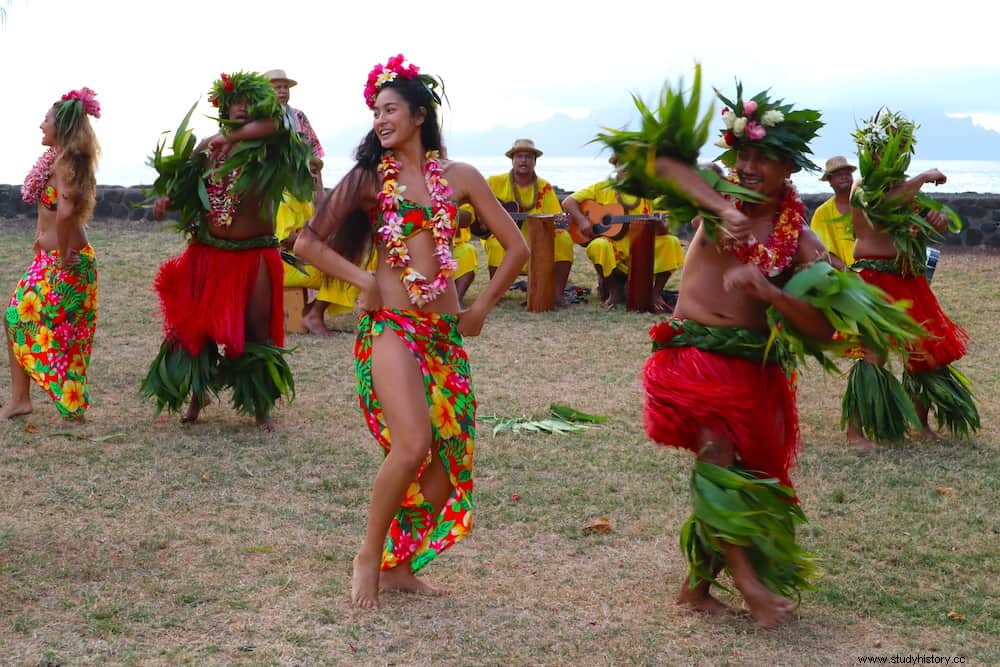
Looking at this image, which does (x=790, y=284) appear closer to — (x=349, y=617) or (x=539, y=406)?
(x=349, y=617)

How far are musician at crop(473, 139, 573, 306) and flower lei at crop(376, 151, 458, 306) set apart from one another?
260 inches

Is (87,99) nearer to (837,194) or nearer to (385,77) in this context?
(385,77)

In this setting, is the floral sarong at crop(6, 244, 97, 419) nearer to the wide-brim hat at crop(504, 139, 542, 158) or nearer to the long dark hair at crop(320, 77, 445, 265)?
the long dark hair at crop(320, 77, 445, 265)

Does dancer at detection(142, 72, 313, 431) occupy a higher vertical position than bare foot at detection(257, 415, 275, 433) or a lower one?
higher

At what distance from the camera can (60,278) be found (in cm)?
604

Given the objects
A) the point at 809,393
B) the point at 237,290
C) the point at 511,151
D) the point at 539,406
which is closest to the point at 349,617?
the point at 237,290

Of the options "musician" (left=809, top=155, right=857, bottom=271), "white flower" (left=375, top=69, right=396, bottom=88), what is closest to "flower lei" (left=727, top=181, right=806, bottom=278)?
"white flower" (left=375, top=69, right=396, bottom=88)

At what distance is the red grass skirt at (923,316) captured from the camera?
5.75 m

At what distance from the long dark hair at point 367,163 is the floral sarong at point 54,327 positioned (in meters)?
2.74

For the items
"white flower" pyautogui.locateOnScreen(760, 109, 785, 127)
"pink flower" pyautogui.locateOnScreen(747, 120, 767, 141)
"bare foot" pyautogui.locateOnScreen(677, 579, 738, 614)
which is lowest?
"bare foot" pyautogui.locateOnScreen(677, 579, 738, 614)

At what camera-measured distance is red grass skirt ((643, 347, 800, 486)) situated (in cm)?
358

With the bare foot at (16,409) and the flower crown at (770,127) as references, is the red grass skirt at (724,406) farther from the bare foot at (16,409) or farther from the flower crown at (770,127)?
the bare foot at (16,409)

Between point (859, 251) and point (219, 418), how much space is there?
3323 millimetres

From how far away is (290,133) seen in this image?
18.6 ft
